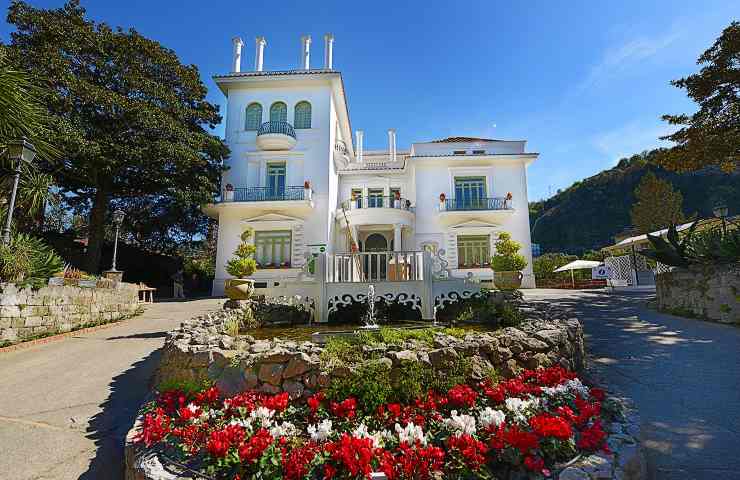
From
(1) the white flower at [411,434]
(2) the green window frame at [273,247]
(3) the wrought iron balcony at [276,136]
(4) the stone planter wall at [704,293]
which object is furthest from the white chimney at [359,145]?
(1) the white flower at [411,434]

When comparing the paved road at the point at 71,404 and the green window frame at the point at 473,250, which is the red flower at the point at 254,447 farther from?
the green window frame at the point at 473,250

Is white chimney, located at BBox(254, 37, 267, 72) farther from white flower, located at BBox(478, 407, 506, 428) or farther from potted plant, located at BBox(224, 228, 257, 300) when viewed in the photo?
white flower, located at BBox(478, 407, 506, 428)

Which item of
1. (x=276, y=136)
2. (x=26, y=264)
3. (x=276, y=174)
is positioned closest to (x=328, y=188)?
(x=276, y=174)

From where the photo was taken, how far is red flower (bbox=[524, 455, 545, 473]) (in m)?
2.18

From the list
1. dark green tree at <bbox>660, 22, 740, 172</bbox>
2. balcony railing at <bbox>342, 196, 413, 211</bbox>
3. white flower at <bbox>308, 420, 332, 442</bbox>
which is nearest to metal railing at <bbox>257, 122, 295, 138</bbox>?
balcony railing at <bbox>342, 196, 413, 211</bbox>

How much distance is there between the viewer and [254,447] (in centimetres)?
234

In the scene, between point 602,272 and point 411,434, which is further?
point 602,272

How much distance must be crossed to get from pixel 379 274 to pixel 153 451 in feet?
18.2

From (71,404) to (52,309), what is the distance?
15.4ft

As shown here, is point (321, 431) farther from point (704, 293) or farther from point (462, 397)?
point (704, 293)

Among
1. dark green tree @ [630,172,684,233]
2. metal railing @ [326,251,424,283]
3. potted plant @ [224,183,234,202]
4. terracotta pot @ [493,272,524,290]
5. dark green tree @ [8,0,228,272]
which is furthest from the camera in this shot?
dark green tree @ [630,172,684,233]

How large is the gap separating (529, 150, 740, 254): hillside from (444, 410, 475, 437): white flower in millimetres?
47634

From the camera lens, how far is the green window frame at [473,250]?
19.1 m

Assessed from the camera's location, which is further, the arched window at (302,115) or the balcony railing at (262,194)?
the arched window at (302,115)
